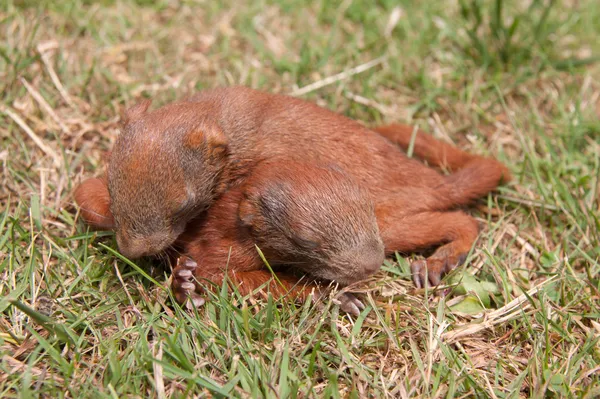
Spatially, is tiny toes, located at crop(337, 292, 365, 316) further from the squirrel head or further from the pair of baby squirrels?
the squirrel head

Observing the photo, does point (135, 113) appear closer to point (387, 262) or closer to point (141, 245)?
point (141, 245)

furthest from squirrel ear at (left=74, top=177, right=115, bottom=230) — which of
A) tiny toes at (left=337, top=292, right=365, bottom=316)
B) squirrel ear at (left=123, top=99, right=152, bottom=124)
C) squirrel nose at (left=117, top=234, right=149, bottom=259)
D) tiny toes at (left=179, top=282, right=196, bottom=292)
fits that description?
tiny toes at (left=337, top=292, right=365, bottom=316)

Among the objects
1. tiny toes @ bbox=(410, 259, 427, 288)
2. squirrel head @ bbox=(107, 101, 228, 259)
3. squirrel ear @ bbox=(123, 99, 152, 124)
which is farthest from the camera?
tiny toes @ bbox=(410, 259, 427, 288)

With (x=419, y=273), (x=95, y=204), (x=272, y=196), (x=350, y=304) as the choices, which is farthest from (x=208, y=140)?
(x=419, y=273)

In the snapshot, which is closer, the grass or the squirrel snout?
the grass

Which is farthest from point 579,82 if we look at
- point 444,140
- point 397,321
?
point 397,321

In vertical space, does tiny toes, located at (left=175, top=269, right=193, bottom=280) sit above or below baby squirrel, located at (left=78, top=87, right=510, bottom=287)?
below
